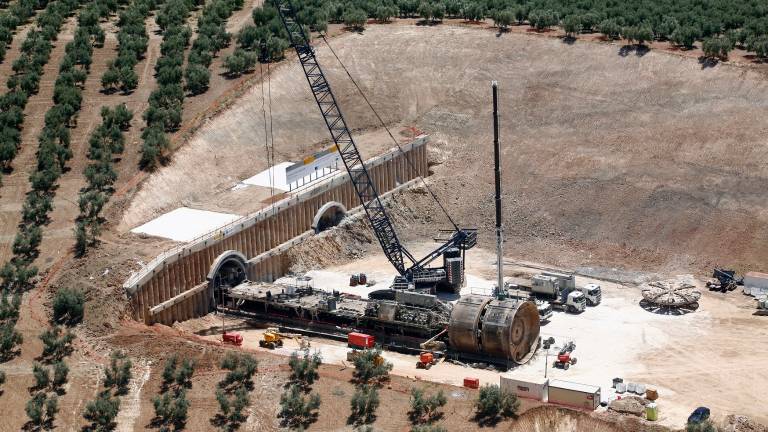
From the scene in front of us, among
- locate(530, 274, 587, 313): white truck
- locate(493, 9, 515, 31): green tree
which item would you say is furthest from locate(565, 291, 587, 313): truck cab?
locate(493, 9, 515, 31): green tree

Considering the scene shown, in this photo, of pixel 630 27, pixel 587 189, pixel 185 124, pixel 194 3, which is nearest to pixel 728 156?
pixel 587 189

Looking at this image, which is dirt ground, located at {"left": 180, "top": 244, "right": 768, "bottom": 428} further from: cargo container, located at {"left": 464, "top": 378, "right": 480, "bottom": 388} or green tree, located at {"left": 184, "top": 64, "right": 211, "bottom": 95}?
green tree, located at {"left": 184, "top": 64, "right": 211, "bottom": 95}

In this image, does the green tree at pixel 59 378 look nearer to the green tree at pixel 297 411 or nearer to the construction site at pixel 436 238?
the construction site at pixel 436 238

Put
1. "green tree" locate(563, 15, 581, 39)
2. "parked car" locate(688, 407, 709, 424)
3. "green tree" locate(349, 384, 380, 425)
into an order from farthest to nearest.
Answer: "green tree" locate(563, 15, 581, 39)
"green tree" locate(349, 384, 380, 425)
"parked car" locate(688, 407, 709, 424)

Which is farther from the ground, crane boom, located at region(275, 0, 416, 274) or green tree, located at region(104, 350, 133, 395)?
crane boom, located at region(275, 0, 416, 274)

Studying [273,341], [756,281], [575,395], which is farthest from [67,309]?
[756,281]

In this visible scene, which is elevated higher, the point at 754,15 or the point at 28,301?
the point at 754,15

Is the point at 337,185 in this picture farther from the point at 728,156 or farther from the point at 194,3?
the point at 194,3
